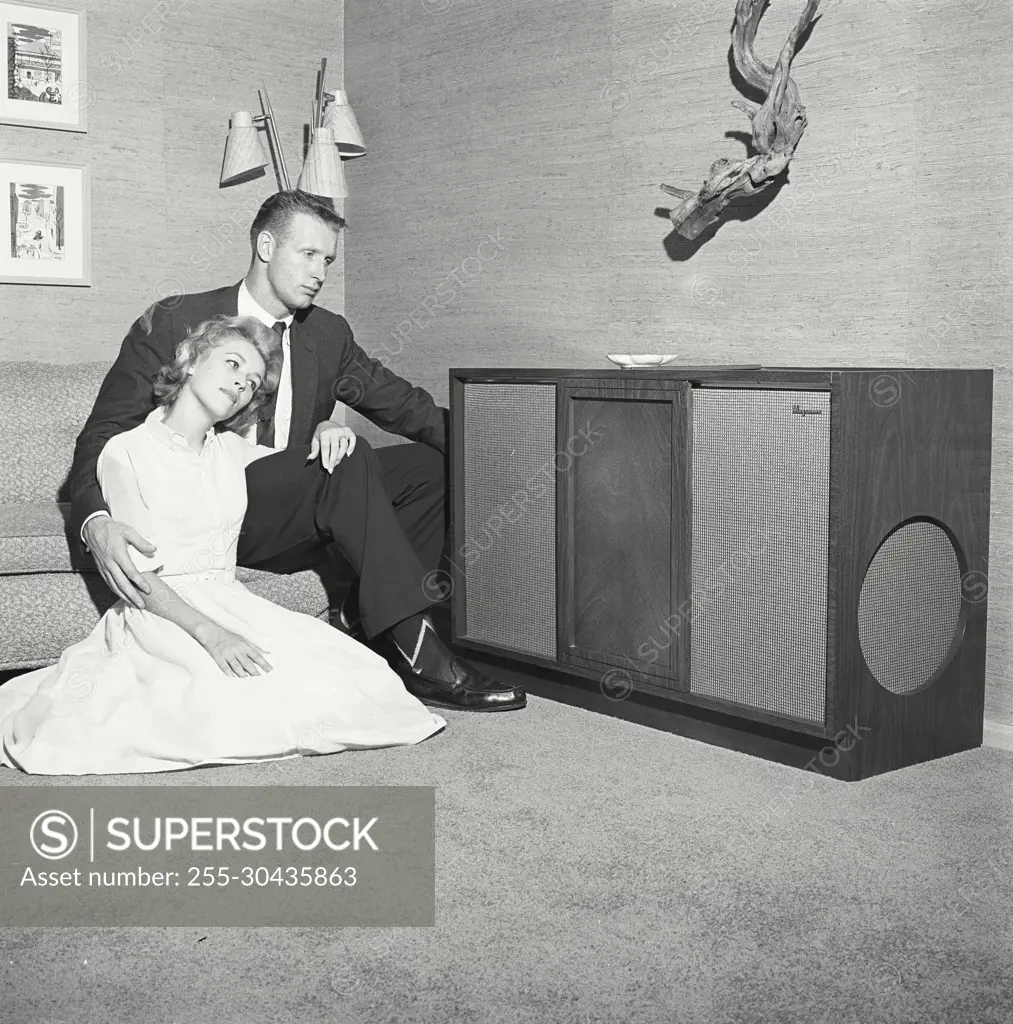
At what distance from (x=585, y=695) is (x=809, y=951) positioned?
1.44m

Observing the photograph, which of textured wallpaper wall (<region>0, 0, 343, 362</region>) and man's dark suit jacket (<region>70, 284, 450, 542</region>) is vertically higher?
textured wallpaper wall (<region>0, 0, 343, 362</region>)

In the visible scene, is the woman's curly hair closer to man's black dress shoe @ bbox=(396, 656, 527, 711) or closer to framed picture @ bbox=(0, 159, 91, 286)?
man's black dress shoe @ bbox=(396, 656, 527, 711)

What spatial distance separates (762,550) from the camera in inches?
105

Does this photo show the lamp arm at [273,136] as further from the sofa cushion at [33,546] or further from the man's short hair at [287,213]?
the sofa cushion at [33,546]

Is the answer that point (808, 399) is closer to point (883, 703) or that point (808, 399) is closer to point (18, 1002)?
point (883, 703)

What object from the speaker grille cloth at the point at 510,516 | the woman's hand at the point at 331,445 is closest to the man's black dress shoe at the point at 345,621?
the speaker grille cloth at the point at 510,516

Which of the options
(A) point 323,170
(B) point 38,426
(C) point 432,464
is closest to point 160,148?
(A) point 323,170

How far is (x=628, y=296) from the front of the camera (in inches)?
142

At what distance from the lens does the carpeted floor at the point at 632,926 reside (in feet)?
5.37

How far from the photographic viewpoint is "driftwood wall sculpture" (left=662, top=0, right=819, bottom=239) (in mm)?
3035

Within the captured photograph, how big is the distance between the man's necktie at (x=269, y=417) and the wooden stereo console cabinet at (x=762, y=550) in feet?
1.85

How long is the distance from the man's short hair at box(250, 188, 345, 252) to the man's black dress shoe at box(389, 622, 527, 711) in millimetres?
1042

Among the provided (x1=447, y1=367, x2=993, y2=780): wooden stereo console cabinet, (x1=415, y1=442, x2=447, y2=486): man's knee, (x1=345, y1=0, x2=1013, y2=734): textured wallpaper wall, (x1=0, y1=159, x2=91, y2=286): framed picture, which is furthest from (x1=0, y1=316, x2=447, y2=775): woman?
→ (x1=0, y1=159, x2=91, y2=286): framed picture

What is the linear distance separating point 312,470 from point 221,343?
37cm
